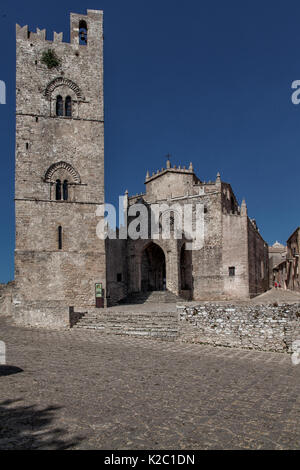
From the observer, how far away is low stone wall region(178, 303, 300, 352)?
1027 centimetres

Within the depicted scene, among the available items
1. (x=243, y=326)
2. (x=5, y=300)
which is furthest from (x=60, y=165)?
(x=243, y=326)

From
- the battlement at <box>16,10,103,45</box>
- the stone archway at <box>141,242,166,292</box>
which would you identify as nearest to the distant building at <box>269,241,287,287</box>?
the stone archway at <box>141,242,166,292</box>

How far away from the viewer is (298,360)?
8992 millimetres

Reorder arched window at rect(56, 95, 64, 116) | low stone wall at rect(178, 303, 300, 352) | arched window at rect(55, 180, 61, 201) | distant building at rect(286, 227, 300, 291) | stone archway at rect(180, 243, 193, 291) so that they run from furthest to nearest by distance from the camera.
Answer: distant building at rect(286, 227, 300, 291) < stone archway at rect(180, 243, 193, 291) < arched window at rect(56, 95, 64, 116) < arched window at rect(55, 180, 61, 201) < low stone wall at rect(178, 303, 300, 352)

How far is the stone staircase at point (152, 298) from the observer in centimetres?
2559

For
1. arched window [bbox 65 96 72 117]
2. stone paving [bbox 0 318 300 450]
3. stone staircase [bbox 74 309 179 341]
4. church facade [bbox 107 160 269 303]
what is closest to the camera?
stone paving [bbox 0 318 300 450]

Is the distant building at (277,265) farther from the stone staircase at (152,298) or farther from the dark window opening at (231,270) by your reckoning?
the stone staircase at (152,298)

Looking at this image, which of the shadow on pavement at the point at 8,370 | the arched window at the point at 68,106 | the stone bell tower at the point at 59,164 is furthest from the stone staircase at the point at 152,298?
the shadow on pavement at the point at 8,370

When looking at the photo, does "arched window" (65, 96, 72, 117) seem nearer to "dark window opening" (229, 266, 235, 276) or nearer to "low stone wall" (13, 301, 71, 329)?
"low stone wall" (13, 301, 71, 329)

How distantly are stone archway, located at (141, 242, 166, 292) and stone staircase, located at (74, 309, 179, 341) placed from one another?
553 inches
